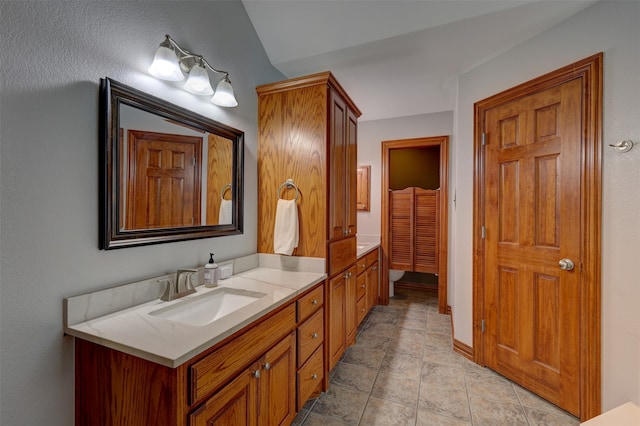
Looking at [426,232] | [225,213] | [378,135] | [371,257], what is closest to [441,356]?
[371,257]

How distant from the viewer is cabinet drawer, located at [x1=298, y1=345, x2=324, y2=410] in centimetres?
154

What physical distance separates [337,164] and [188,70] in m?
1.09

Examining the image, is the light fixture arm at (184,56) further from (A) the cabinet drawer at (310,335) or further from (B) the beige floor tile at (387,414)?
(B) the beige floor tile at (387,414)

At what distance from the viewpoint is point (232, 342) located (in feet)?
3.39

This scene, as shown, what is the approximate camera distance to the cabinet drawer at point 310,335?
5.04ft

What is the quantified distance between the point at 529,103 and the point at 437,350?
2.12 m

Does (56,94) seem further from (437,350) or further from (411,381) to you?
(437,350)

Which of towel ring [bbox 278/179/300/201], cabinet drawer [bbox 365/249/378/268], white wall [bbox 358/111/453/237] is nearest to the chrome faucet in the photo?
towel ring [bbox 278/179/300/201]

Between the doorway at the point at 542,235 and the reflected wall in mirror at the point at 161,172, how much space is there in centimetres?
193

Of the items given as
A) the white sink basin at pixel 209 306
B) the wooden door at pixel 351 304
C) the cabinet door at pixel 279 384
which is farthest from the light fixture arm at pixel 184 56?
the wooden door at pixel 351 304

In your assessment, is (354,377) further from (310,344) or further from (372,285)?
(372,285)

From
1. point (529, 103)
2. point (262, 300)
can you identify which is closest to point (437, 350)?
point (262, 300)

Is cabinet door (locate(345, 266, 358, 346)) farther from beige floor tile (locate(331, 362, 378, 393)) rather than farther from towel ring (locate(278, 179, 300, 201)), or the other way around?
towel ring (locate(278, 179, 300, 201))

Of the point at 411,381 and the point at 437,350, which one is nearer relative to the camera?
the point at 411,381
